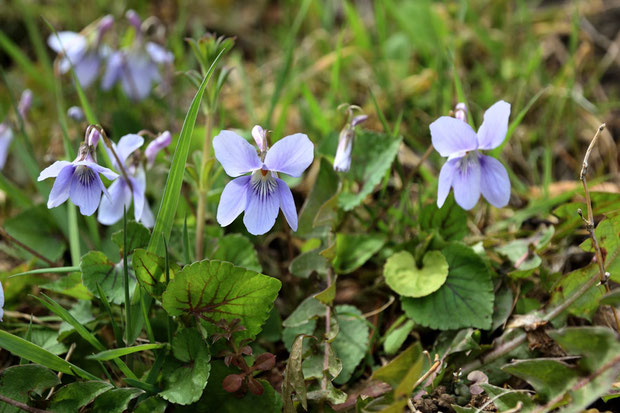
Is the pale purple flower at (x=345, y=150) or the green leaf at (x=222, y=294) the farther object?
the pale purple flower at (x=345, y=150)

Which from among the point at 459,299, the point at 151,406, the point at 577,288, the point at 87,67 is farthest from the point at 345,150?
the point at 87,67

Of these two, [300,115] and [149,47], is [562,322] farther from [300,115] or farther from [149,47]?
[149,47]

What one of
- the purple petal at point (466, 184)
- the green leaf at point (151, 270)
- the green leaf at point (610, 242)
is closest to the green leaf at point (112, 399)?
the green leaf at point (151, 270)

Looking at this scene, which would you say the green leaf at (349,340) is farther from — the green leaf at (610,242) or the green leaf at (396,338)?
the green leaf at (610,242)

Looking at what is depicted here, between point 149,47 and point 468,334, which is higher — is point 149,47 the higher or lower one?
the higher one

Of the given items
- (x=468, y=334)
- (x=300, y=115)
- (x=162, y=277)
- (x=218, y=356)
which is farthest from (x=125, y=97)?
(x=468, y=334)
